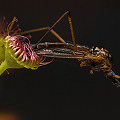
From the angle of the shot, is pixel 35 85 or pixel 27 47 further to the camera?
pixel 35 85

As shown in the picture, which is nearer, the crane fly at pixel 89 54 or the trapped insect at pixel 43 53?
the trapped insect at pixel 43 53

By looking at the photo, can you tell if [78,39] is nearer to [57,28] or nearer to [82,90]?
[57,28]

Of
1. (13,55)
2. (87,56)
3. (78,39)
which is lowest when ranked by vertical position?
(13,55)

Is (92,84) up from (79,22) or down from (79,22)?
down

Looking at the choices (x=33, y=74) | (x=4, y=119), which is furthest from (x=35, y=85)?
(x=4, y=119)

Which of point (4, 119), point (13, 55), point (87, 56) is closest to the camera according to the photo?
point (13, 55)

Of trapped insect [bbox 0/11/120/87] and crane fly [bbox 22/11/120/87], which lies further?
crane fly [bbox 22/11/120/87]

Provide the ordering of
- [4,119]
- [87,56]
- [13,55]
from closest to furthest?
[13,55] < [87,56] < [4,119]

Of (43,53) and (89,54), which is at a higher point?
(89,54)
